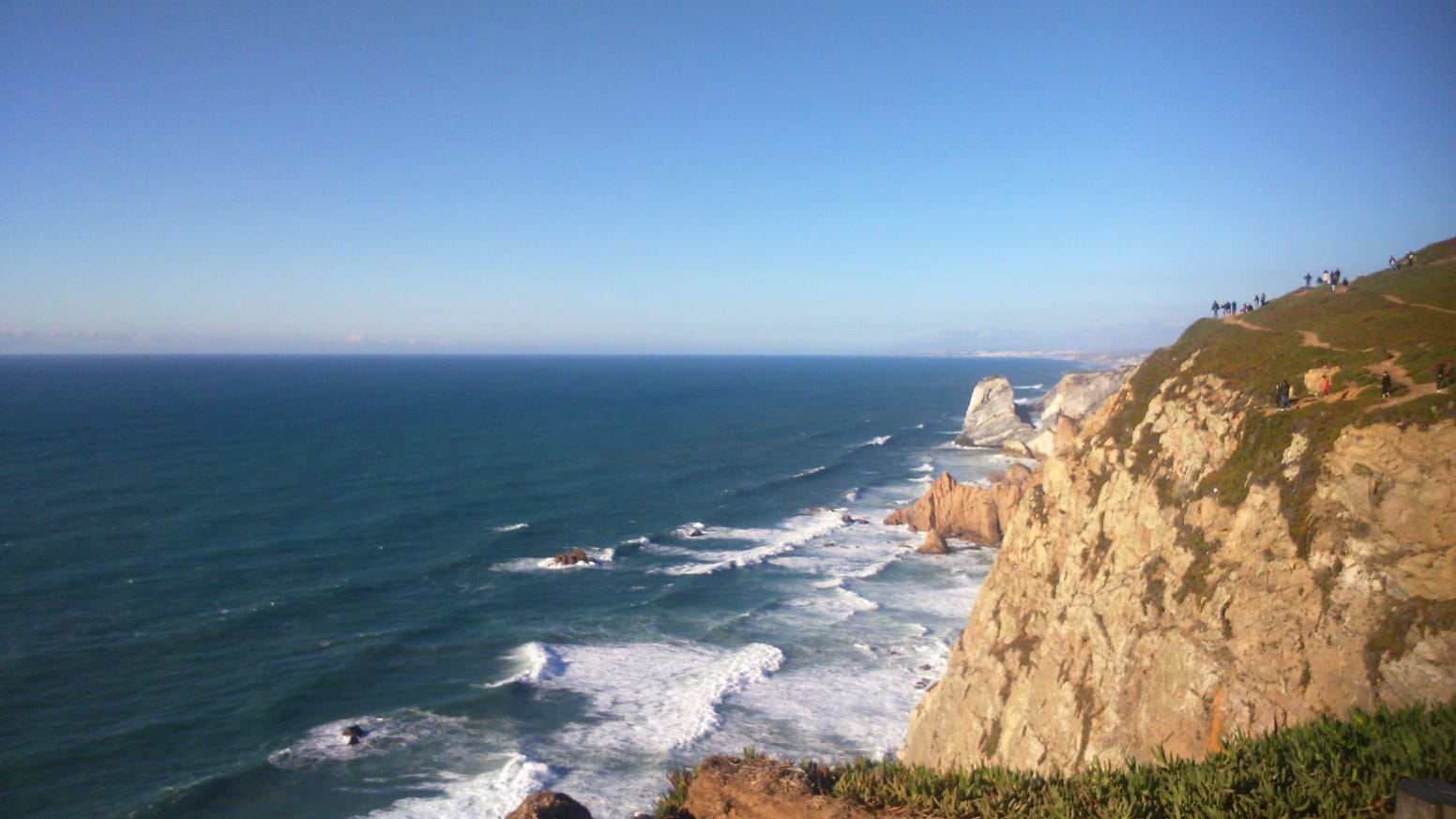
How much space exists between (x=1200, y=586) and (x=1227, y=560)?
2.89ft

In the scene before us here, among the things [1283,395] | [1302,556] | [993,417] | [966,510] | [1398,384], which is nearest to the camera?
[1302,556]

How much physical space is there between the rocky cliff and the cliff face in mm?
44

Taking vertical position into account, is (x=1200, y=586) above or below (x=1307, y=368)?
below

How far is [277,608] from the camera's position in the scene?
133 feet

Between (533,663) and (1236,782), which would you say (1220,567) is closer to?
(1236,782)

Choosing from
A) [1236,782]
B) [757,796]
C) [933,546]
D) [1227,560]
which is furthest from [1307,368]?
[933,546]

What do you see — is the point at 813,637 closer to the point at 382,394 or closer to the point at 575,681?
the point at 575,681

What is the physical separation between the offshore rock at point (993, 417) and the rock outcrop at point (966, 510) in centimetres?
3590

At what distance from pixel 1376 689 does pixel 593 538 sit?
Answer: 45.8 meters

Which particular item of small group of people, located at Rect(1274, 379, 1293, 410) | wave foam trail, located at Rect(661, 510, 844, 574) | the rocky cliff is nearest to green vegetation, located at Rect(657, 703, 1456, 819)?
the rocky cliff

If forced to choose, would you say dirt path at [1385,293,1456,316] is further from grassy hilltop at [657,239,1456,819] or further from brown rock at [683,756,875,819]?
brown rock at [683,756,875,819]

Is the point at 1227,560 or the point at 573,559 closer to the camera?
the point at 1227,560

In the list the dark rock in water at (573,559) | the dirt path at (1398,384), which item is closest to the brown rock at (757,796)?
the dirt path at (1398,384)

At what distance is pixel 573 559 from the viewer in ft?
161
